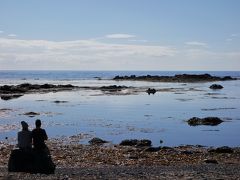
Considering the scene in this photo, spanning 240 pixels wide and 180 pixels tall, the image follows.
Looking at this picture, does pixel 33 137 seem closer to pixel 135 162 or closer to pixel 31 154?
pixel 31 154

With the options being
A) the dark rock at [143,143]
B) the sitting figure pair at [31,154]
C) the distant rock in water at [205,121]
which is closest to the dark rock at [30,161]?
the sitting figure pair at [31,154]

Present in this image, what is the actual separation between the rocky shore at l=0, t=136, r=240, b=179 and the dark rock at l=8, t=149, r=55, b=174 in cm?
39

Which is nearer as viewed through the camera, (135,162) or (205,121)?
(135,162)

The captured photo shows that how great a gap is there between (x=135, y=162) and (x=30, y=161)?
384 inches

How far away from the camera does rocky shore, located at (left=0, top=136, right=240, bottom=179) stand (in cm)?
2131

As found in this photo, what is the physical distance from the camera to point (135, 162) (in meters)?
28.2

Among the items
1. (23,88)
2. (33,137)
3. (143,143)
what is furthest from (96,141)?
(23,88)

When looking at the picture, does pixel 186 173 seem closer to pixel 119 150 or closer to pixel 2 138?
pixel 119 150

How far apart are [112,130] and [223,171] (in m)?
22.9

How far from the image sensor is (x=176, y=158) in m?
29.8

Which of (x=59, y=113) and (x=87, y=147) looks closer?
(x=87, y=147)

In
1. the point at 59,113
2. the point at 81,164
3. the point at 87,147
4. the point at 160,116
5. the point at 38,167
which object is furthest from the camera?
the point at 59,113

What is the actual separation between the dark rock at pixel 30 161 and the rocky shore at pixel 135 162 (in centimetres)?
39

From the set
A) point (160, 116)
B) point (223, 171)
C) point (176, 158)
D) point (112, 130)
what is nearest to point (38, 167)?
point (223, 171)
